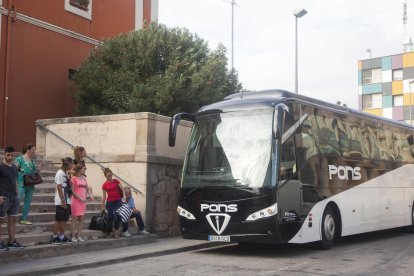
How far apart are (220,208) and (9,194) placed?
3.90 metres

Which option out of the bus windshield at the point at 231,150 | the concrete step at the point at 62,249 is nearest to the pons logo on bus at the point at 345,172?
the bus windshield at the point at 231,150

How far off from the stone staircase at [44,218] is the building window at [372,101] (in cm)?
4510

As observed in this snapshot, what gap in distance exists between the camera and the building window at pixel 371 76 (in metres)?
54.0

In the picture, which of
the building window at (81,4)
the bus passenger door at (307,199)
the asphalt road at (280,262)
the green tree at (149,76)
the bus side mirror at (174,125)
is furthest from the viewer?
the building window at (81,4)

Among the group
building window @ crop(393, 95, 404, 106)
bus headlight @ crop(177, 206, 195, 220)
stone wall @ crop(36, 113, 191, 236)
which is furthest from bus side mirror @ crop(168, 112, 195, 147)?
building window @ crop(393, 95, 404, 106)

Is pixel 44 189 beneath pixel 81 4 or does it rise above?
beneath

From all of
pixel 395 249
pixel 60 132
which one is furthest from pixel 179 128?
pixel 395 249

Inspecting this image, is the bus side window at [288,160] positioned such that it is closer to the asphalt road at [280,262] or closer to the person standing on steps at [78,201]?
the asphalt road at [280,262]

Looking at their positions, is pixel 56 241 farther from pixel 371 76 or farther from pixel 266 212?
pixel 371 76

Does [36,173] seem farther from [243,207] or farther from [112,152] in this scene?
[243,207]

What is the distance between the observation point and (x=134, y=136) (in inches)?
530

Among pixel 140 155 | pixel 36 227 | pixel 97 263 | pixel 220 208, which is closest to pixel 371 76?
pixel 140 155

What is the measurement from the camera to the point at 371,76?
54656mm


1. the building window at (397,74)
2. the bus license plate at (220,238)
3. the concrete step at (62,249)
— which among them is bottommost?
the concrete step at (62,249)
